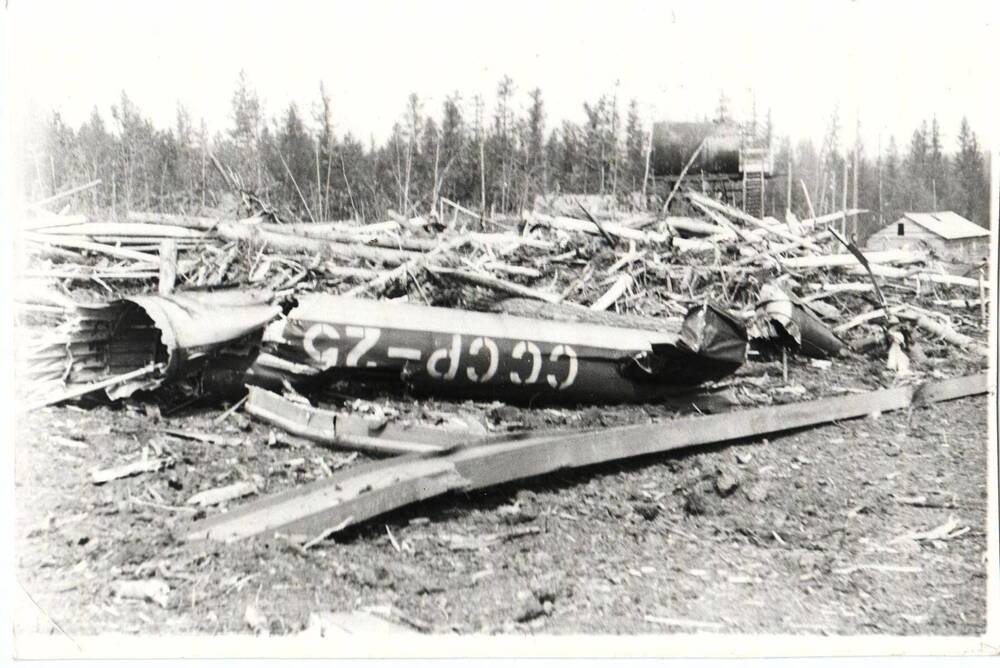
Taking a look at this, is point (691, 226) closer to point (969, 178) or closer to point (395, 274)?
point (969, 178)

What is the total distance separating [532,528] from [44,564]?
1647 mm

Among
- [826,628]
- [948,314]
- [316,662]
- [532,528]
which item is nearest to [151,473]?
[316,662]

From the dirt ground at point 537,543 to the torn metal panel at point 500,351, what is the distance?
118mm

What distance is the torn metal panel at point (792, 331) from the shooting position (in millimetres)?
3984

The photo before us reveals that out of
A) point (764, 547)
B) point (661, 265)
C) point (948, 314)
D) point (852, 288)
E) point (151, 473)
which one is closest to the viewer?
point (151, 473)

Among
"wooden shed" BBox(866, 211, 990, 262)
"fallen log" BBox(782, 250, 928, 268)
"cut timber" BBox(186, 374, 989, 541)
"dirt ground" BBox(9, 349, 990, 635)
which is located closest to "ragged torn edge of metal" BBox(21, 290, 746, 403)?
"dirt ground" BBox(9, 349, 990, 635)

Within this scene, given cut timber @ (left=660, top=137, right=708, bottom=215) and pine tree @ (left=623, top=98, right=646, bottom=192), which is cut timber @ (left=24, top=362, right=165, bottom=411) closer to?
pine tree @ (left=623, top=98, right=646, bottom=192)

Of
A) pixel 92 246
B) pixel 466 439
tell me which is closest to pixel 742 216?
pixel 466 439

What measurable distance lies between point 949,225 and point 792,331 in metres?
0.85

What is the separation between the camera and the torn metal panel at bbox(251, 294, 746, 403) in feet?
10.4

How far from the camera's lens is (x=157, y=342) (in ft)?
10.4

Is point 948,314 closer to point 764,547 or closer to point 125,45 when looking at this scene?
point 764,547

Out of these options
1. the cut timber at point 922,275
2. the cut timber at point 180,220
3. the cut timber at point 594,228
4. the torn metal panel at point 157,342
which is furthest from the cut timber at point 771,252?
the cut timber at point 180,220

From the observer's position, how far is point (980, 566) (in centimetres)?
306
